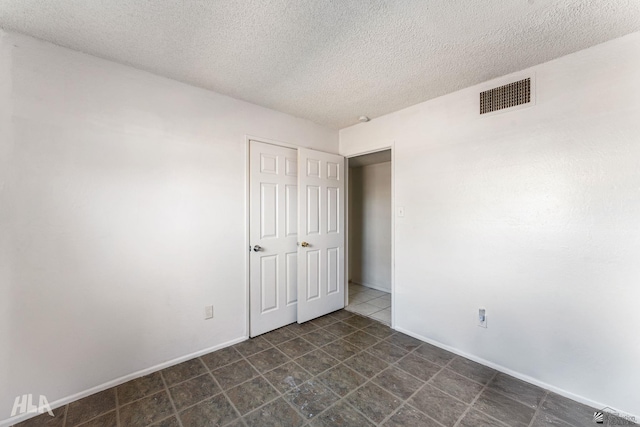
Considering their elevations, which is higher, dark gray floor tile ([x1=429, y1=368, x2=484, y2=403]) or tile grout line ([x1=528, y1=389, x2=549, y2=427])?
dark gray floor tile ([x1=429, y1=368, x2=484, y2=403])

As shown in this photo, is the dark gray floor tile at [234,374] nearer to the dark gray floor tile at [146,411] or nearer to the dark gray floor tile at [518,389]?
the dark gray floor tile at [146,411]

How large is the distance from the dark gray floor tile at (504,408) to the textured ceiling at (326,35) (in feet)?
8.15

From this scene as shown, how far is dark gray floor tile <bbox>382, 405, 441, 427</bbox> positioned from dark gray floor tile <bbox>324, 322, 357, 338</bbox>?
1.08m

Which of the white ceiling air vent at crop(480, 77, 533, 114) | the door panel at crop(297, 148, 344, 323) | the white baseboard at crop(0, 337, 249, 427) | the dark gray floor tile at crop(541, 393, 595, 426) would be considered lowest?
the dark gray floor tile at crop(541, 393, 595, 426)

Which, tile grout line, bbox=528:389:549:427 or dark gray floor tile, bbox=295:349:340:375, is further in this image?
dark gray floor tile, bbox=295:349:340:375

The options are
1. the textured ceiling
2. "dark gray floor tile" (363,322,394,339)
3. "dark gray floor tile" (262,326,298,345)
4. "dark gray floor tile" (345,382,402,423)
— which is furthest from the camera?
"dark gray floor tile" (363,322,394,339)

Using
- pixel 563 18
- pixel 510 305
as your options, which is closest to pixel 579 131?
pixel 563 18

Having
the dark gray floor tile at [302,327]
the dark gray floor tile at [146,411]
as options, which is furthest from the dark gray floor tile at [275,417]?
the dark gray floor tile at [302,327]

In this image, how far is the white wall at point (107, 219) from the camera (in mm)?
1657

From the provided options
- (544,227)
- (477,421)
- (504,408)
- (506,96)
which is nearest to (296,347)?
(477,421)

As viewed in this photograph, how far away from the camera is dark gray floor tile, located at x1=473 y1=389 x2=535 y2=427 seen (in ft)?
5.46

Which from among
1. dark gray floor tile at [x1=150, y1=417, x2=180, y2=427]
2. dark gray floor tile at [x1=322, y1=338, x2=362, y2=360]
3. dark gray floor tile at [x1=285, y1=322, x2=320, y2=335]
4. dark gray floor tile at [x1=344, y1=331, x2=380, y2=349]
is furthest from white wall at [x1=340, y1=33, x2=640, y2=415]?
dark gray floor tile at [x1=150, y1=417, x2=180, y2=427]

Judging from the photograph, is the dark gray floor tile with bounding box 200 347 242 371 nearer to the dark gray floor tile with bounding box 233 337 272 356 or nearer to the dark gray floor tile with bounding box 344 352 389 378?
the dark gray floor tile with bounding box 233 337 272 356

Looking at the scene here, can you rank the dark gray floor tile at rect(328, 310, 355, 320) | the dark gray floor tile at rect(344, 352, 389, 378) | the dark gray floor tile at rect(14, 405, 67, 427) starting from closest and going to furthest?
the dark gray floor tile at rect(14, 405, 67, 427) < the dark gray floor tile at rect(344, 352, 389, 378) < the dark gray floor tile at rect(328, 310, 355, 320)
